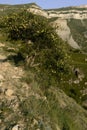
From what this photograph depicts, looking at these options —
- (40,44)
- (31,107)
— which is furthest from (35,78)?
(31,107)

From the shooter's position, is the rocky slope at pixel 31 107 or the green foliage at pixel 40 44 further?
the green foliage at pixel 40 44

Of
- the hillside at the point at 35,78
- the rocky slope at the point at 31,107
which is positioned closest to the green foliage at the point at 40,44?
the hillside at the point at 35,78

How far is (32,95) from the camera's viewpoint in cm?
4166

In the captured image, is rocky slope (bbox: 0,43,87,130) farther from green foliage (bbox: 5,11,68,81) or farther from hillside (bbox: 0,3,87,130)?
green foliage (bbox: 5,11,68,81)

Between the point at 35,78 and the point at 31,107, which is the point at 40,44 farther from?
the point at 31,107

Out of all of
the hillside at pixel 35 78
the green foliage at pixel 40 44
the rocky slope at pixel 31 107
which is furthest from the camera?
the green foliage at pixel 40 44

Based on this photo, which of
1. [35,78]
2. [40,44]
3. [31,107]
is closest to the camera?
[31,107]

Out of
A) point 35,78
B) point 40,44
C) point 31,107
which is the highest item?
point 40,44

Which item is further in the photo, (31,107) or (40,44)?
(40,44)

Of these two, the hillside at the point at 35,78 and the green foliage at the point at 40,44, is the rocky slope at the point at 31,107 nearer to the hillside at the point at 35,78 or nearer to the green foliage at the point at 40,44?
the hillside at the point at 35,78

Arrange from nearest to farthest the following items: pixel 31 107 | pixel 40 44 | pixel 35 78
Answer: pixel 31 107 < pixel 35 78 < pixel 40 44

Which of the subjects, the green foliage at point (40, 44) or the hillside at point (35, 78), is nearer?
the hillside at point (35, 78)

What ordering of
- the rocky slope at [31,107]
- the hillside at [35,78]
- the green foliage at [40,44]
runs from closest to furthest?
the rocky slope at [31,107], the hillside at [35,78], the green foliage at [40,44]

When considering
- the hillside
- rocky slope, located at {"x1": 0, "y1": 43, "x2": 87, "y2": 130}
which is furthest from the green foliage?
rocky slope, located at {"x1": 0, "y1": 43, "x2": 87, "y2": 130}
